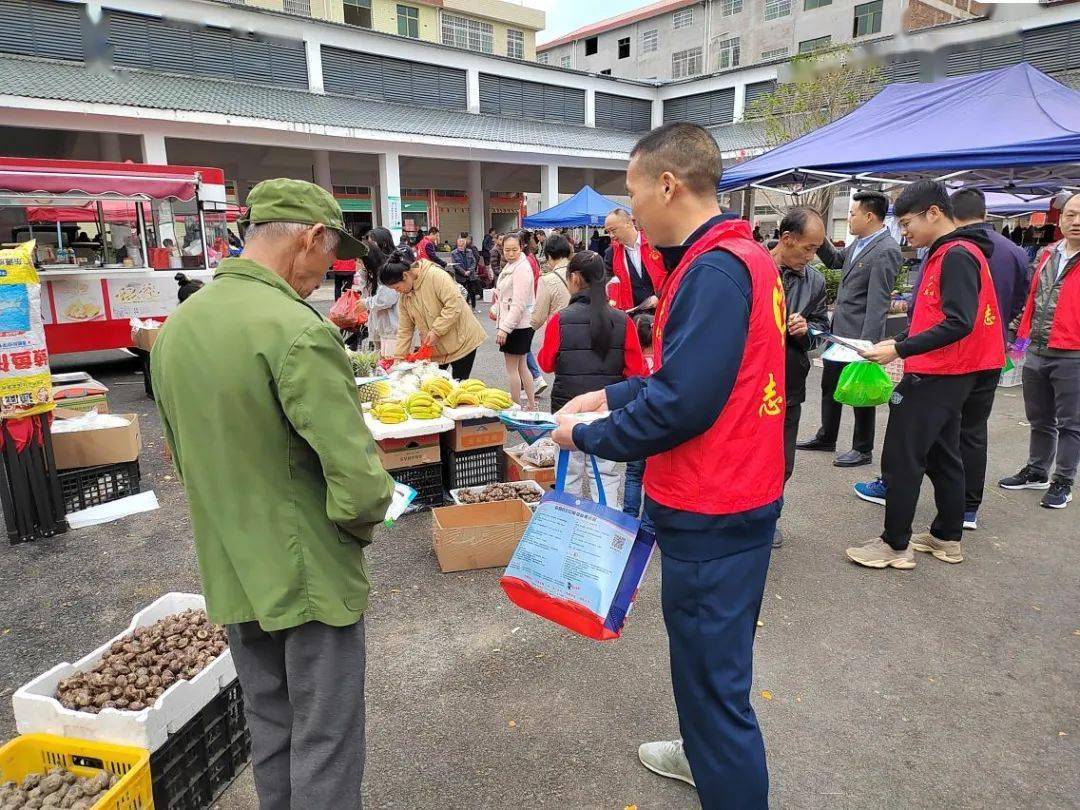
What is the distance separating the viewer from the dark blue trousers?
1849mm

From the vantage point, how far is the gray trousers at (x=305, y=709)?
5.59ft

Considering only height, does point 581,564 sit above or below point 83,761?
above

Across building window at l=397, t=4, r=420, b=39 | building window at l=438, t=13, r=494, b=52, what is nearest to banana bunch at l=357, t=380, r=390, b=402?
building window at l=397, t=4, r=420, b=39

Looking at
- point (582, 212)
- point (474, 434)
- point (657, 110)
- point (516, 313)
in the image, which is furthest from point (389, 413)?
point (657, 110)

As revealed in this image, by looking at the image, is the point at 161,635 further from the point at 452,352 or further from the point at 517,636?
the point at 452,352

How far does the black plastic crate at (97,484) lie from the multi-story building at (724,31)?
33217mm

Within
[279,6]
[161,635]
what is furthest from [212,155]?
[161,635]

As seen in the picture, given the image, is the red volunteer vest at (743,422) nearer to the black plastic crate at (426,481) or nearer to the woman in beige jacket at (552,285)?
the black plastic crate at (426,481)

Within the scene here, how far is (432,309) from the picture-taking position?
582 cm

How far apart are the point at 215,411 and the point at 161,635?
159 centimetres

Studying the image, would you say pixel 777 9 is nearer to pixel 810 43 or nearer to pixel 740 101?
pixel 810 43

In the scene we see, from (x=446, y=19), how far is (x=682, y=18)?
16.1 m

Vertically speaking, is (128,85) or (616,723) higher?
(128,85)

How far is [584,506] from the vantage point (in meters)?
2.10
